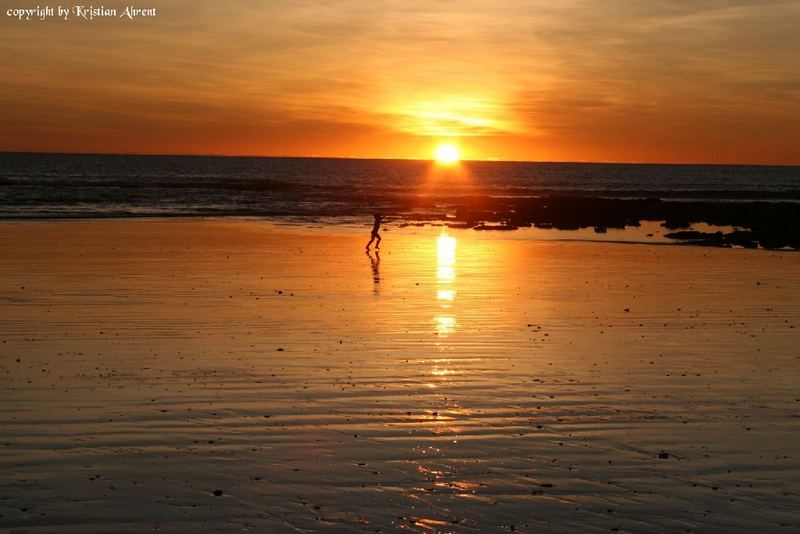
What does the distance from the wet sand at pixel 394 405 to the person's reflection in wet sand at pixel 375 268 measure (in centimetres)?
26

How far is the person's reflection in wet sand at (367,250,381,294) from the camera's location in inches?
1001

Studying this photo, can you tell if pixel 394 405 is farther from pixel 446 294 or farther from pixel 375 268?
pixel 375 268

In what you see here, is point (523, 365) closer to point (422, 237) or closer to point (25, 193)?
point (422, 237)

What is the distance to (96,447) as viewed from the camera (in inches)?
431

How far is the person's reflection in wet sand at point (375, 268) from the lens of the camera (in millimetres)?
25425

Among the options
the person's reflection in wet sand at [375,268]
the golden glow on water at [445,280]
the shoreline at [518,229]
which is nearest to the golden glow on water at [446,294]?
the golden glow on water at [445,280]

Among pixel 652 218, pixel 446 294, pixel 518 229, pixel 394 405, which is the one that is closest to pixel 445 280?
pixel 446 294

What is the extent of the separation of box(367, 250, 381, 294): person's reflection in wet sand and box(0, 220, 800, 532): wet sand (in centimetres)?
26

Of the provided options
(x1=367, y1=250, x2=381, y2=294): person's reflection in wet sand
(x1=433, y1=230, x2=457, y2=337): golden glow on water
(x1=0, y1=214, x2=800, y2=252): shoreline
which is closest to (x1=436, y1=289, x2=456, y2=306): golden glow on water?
(x1=433, y1=230, x2=457, y2=337): golden glow on water

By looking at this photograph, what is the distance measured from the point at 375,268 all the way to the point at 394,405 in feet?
57.6

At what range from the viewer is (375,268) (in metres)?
30.4

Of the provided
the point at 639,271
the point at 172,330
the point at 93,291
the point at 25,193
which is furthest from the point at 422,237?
the point at 25,193

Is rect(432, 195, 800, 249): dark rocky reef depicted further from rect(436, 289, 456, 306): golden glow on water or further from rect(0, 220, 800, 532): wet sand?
rect(436, 289, 456, 306): golden glow on water

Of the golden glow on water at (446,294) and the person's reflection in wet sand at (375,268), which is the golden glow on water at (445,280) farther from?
the person's reflection in wet sand at (375,268)
